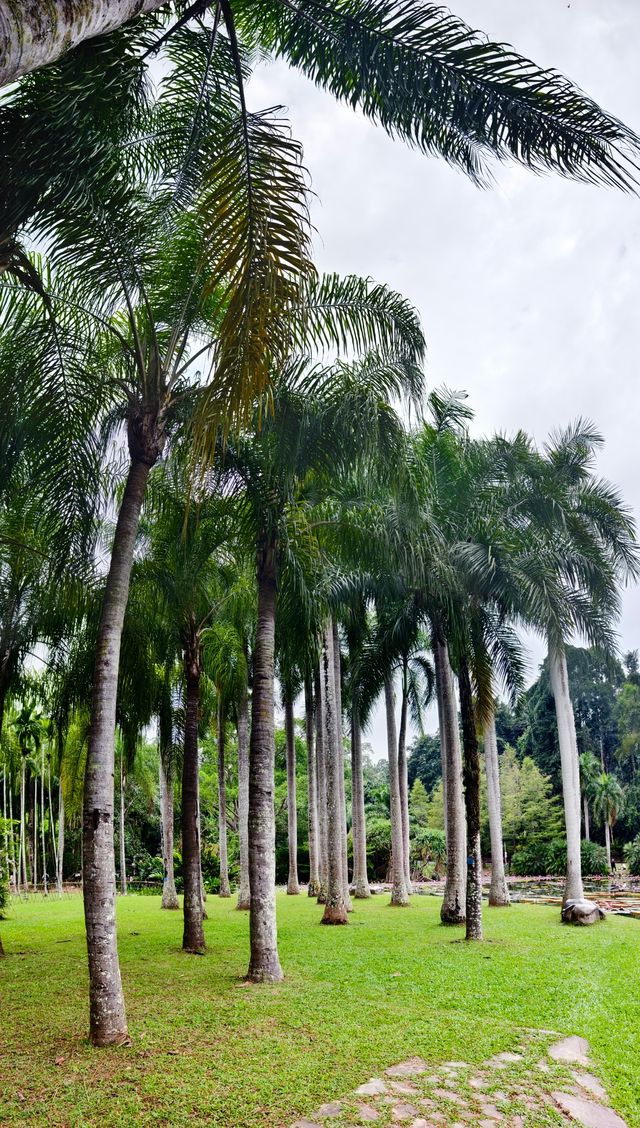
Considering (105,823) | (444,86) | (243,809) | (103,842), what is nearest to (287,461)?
(105,823)

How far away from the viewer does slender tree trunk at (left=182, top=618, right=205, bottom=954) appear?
1292cm

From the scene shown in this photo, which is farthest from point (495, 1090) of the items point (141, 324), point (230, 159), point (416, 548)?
point (141, 324)

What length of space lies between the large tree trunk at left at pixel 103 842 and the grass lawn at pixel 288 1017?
1.18 ft

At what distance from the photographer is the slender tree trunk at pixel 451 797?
1673 cm

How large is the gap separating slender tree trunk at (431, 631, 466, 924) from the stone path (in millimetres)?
10011

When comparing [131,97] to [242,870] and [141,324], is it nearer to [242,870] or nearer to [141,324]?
[141,324]

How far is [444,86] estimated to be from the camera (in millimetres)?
4871

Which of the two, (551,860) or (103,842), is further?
(551,860)

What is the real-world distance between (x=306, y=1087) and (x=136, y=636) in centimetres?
725

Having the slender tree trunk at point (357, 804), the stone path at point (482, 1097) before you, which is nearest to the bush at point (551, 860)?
the slender tree trunk at point (357, 804)

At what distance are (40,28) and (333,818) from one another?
16.5 m

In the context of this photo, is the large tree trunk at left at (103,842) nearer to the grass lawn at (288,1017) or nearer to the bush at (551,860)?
the grass lawn at (288,1017)

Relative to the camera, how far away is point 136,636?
12.2 m

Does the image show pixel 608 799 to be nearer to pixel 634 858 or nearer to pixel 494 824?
pixel 634 858
